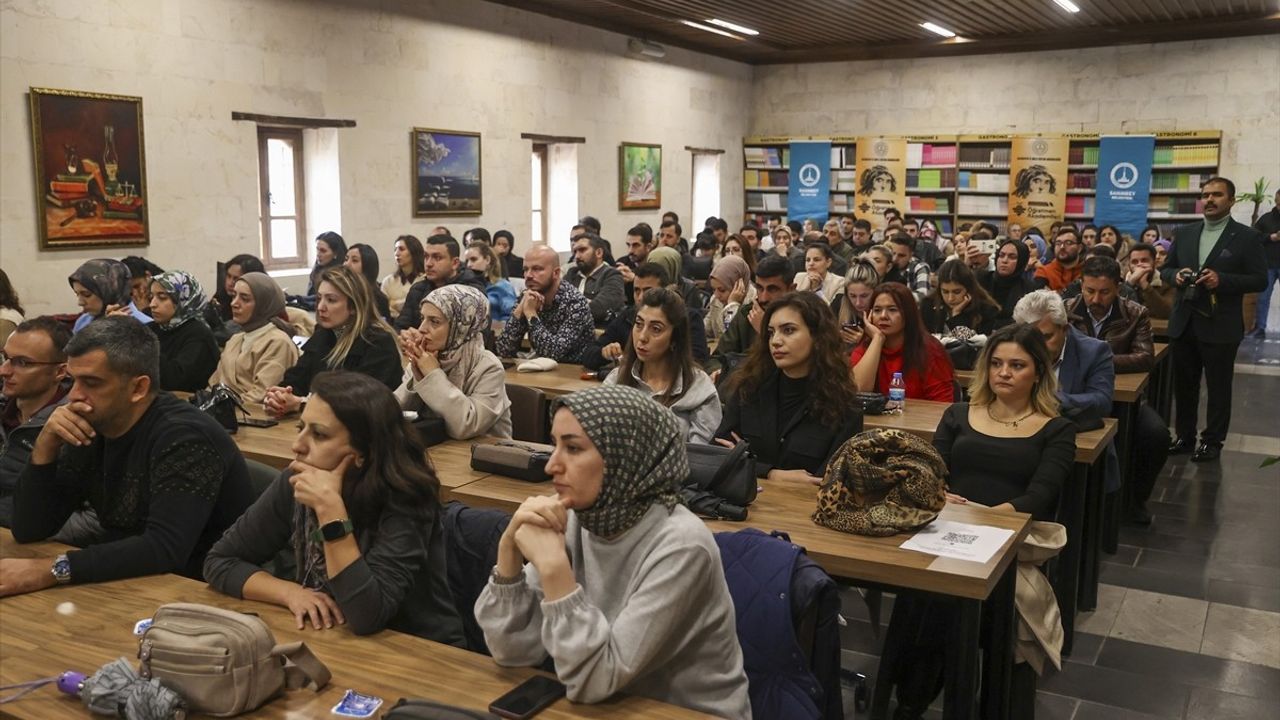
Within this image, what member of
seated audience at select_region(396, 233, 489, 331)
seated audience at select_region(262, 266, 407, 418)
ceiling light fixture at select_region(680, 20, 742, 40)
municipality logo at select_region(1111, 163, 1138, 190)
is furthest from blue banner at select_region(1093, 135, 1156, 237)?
seated audience at select_region(262, 266, 407, 418)

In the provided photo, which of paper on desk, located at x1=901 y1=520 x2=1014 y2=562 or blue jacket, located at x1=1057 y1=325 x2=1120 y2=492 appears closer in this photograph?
paper on desk, located at x1=901 y1=520 x2=1014 y2=562

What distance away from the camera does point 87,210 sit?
7.66 m

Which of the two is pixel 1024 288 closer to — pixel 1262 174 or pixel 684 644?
pixel 684 644

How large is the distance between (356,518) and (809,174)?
48.0 feet

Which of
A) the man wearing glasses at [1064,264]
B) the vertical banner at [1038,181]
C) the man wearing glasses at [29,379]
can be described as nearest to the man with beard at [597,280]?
the man wearing glasses at [1064,264]

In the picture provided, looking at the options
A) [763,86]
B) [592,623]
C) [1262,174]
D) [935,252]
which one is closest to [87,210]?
[592,623]

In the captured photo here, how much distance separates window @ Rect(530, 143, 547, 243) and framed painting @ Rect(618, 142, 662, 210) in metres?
1.13

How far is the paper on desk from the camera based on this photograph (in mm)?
2703

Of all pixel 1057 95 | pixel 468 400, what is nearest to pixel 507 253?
pixel 468 400

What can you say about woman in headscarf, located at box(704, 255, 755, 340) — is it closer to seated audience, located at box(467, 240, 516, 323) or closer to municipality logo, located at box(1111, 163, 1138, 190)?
seated audience, located at box(467, 240, 516, 323)

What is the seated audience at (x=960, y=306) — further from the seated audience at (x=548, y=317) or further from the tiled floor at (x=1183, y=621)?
the seated audience at (x=548, y=317)

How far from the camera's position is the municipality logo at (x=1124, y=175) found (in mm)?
14016

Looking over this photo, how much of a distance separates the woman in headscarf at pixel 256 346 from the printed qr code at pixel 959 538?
3265 millimetres

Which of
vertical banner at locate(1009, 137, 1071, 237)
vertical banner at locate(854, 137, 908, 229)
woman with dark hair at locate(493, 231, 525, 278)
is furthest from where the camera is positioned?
vertical banner at locate(854, 137, 908, 229)
